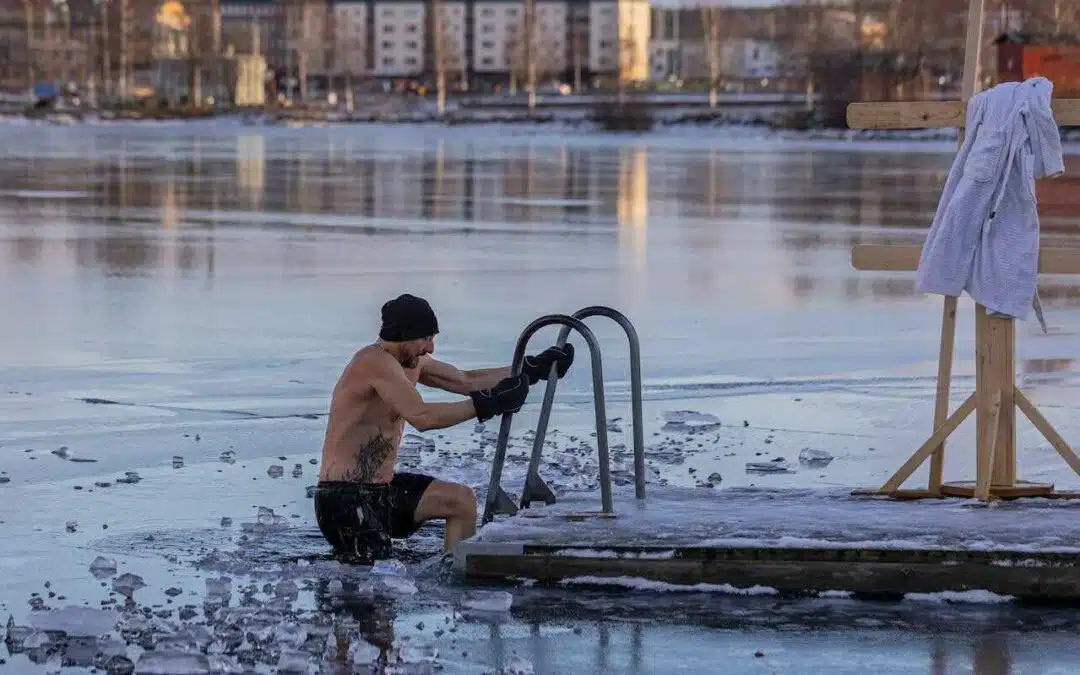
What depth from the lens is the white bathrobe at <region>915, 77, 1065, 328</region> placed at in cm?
834

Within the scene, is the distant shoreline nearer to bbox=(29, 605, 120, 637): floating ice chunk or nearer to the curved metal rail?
the curved metal rail

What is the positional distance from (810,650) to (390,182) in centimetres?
3312

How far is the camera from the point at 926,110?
8.76 m

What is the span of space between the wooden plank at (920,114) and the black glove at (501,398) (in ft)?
6.24

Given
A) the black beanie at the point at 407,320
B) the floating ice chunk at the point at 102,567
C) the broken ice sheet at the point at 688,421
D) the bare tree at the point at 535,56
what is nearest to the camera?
the floating ice chunk at the point at 102,567

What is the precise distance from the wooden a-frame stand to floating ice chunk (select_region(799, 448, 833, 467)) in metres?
1.29

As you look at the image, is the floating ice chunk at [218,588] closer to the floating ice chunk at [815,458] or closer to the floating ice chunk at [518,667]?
the floating ice chunk at [518,667]

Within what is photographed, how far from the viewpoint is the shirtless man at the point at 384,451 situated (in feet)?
26.3

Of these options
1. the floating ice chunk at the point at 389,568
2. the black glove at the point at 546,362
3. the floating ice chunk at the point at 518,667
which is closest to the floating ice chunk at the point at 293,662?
the floating ice chunk at the point at 518,667

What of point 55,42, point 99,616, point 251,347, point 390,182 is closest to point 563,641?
point 99,616

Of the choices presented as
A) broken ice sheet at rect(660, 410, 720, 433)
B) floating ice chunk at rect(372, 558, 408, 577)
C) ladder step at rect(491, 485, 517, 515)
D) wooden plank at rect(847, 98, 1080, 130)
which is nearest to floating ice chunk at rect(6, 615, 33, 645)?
floating ice chunk at rect(372, 558, 408, 577)

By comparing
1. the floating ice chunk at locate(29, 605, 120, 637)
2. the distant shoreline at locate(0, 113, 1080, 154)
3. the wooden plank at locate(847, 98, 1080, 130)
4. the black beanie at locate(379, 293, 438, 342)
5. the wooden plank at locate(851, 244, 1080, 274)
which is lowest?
the distant shoreline at locate(0, 113, 1080, 154)

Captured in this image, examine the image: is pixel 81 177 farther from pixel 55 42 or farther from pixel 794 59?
pixel 55 42

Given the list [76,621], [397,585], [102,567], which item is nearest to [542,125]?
[102,567]
